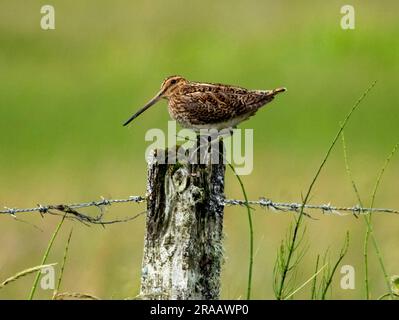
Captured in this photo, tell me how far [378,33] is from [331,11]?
1286mm

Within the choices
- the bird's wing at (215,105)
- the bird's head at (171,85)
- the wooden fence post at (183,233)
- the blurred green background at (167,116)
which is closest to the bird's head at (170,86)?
the bird's head at (171,85)

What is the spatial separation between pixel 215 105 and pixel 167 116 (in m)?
9.05

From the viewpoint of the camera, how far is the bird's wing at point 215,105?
321 inches

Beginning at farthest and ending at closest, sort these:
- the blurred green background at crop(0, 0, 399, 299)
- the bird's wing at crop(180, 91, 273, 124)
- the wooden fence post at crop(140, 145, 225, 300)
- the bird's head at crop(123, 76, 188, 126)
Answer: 1. the blurred green background at crop(0, 0, 399, 299)
2. the bird's head at crop(123, 76, 188, 126)
3. the bird's wing at crop(180, 91, 273, 124)
4. the wooden fence post at crop(140, 145, 225, 300)

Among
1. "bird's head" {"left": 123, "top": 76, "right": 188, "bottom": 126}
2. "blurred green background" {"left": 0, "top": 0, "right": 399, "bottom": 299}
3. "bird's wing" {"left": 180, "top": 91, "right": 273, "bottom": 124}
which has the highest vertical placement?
Result: "blurred green background" {"left": 0, "top": 0, "right": 399, "bottom": 299}

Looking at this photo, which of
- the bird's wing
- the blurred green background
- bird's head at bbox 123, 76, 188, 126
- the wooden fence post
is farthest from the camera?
the blurred green background

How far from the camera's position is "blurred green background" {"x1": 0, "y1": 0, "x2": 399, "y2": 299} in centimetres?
1180

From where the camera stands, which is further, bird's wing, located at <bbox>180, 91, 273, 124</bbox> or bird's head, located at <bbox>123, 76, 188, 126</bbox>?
bird's head, located at <bbox>123, 76, 188, 126</bbox>

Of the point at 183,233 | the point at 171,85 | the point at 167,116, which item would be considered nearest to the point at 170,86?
the point at 171,85

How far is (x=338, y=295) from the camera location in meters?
10.8

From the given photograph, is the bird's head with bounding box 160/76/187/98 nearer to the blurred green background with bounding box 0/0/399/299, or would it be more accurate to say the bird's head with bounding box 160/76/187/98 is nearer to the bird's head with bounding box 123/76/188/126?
the bird's head with bounding box 123/76/188/126

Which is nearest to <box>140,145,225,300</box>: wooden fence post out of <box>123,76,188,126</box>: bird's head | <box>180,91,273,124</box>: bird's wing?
<box>180,91,273,124</box>: bird's wing

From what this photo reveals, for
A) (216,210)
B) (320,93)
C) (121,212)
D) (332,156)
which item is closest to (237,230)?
(121,212)

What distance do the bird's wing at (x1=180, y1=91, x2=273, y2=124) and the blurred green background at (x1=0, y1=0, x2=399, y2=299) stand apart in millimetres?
913
